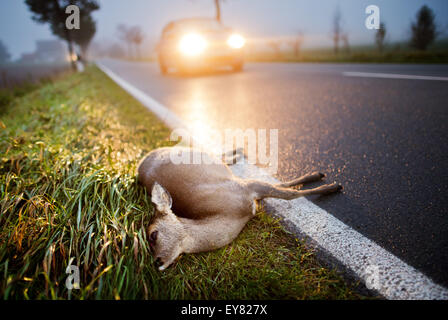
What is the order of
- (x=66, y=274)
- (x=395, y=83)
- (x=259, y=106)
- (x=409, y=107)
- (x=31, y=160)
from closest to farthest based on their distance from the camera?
(x=66, y=274) → (x=31, y=160) → (x=409, y=107) → (x=259, y=106) → (x=395, y=83)

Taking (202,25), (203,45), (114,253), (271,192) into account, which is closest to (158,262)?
(114,253)

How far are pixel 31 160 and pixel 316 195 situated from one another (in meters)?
2.58

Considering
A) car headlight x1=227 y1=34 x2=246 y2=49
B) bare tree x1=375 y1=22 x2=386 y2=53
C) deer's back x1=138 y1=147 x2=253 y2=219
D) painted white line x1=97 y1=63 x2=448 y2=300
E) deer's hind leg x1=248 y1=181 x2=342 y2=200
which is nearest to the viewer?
painted white line x1=97 y1=63 x2=448 y2=300

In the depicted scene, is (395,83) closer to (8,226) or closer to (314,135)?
(314,135)

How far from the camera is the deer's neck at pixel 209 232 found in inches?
→ 60.0

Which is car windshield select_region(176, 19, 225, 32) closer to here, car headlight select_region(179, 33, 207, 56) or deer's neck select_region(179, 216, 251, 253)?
car headlight select_region(179, 33, 207, 56)

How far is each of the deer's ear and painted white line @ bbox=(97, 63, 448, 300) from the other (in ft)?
2.70

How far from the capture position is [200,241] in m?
1.55

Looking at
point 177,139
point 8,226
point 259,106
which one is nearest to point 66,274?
point 8,226

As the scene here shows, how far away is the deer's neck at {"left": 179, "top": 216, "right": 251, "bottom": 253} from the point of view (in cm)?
152

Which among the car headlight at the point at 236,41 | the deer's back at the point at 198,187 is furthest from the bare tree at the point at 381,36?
the deer's back at the point at 198,187

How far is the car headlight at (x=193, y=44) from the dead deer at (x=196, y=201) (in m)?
7.91

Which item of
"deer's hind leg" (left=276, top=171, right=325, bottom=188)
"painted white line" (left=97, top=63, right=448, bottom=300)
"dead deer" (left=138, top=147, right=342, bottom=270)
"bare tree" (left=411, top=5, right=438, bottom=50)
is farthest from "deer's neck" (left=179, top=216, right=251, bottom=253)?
"bare tree" (left=411, top=5, right=438, bottom=50)
